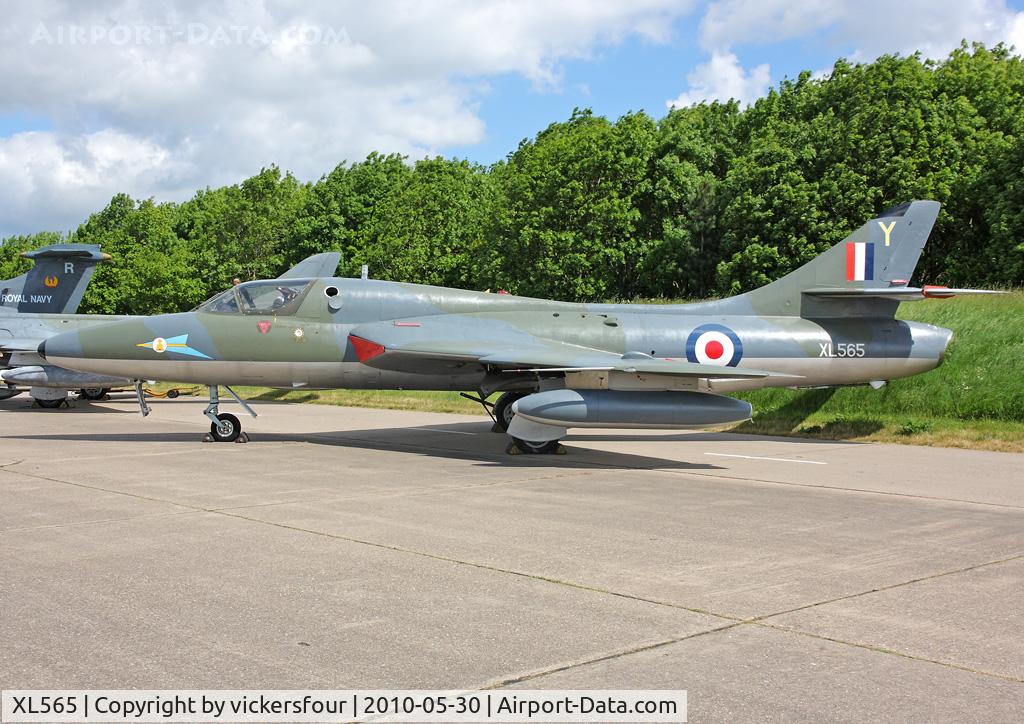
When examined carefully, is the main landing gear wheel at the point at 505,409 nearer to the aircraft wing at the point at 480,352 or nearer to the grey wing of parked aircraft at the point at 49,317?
the aircraft wing at the point at 480,352

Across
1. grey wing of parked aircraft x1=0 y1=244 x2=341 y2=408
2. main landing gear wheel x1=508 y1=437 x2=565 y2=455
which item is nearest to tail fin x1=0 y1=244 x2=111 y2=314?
grey wing of parked aircraft x1=0 y1=244 x2=341 y2=408

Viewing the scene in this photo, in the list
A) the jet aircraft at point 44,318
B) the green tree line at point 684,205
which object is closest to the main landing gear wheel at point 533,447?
the jet aircraft at point 44,318

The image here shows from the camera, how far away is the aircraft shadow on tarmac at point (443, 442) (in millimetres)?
12648

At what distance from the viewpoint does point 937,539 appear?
765 cm

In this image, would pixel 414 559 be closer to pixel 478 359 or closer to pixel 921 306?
pixel 478 359

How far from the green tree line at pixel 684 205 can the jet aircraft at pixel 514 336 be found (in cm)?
2658

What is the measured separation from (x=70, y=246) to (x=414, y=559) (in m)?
22.8

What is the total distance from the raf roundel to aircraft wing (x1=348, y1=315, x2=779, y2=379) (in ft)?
1.50

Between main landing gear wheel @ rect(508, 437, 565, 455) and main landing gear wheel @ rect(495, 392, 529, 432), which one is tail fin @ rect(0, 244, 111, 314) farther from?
main landing gear wheel @ rect(508, 437, 565, 455)

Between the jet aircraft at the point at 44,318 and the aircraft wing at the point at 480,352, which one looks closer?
the aircraft wing at the point at 480,352

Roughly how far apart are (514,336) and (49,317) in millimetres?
15995

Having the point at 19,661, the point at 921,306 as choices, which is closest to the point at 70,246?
the point at 921,306
